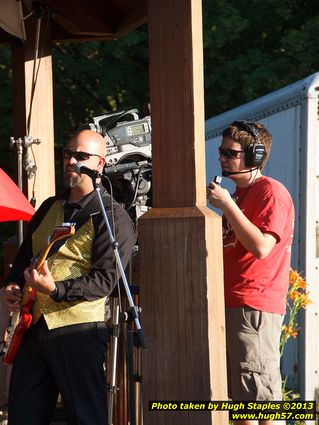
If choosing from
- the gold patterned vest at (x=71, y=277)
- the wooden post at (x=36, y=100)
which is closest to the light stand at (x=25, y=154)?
the wooden post at (x=36, y=100)

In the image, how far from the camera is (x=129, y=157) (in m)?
5.80

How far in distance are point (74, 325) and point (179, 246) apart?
60 cm

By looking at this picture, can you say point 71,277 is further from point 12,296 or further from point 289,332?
point 289,332

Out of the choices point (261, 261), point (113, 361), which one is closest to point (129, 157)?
point (261, 261)

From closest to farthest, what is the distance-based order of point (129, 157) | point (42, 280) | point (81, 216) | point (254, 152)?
point (42, 280) → point (81, 216) → point (254, 152) → point (129, 157)

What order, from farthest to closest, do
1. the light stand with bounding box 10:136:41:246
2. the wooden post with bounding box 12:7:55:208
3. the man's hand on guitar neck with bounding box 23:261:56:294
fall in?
the wooden post with bounding box 12:7:55:208 < the light stand with bounding box 10:136:41:246 < the man's hand on guitar neck with bounding box 23:261:56:294

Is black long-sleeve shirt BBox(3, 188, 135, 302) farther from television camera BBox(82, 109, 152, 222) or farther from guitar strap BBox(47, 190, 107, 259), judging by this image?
television camera BBox(82, 109, 152, 222)

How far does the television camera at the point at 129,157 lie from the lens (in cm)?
564

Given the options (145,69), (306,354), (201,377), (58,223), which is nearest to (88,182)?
(58,223)

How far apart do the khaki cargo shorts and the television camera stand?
40.0 inches

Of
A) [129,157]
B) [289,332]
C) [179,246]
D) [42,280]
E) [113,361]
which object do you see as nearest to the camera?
[42,280]

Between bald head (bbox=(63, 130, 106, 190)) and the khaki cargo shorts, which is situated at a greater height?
bald head (bbox=(63, 130, 106, 190))

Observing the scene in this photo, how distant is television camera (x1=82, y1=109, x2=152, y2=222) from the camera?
564 cm

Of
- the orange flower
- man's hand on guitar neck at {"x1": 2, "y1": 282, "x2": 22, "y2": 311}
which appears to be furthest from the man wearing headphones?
the orange flower
